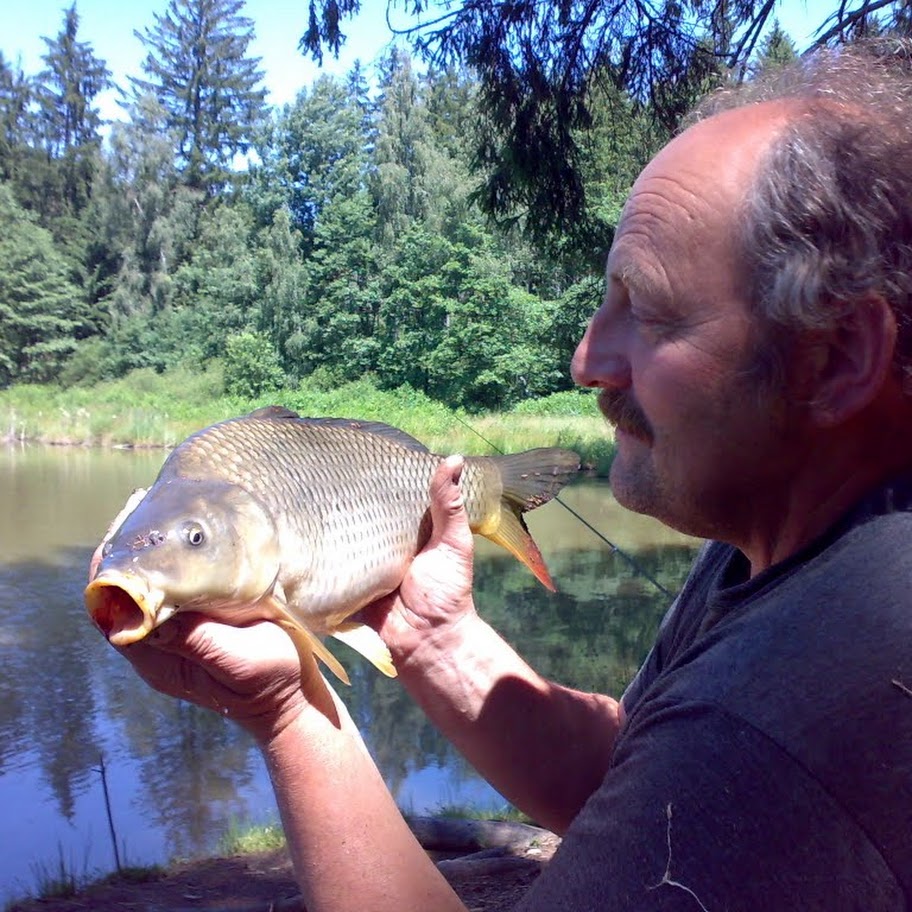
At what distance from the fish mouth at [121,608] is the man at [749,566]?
0.16 ft

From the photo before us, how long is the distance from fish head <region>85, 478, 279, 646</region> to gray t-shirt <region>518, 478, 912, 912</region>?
61 cm

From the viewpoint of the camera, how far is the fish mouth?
4.14 ft

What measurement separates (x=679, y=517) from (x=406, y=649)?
657 millimetres

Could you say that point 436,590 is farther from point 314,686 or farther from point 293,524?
point 314,686

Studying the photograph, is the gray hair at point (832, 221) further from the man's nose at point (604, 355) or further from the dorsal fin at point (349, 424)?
the dorsal fin at point (349, 424)

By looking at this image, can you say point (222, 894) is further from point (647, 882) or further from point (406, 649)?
point (647, 882)

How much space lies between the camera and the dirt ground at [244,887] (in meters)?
3.53

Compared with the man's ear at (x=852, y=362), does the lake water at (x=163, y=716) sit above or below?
below

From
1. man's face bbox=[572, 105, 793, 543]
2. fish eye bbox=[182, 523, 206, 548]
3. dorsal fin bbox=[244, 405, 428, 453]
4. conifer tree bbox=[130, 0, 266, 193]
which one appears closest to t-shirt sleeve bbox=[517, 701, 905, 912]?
man's face bbox=[572, 105, 793, 543]

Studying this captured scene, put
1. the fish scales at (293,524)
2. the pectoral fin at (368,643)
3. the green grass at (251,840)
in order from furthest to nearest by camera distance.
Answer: the green grass at (251,840)
the pectoral fin at (368,643)
the fish scales at (293,524)

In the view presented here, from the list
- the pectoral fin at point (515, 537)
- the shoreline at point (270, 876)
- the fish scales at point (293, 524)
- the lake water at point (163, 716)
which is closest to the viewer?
the fish scales at point (293, 524)

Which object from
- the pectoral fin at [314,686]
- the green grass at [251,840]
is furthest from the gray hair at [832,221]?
the green grass at [251,840]

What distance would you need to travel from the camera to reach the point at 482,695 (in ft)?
5.48

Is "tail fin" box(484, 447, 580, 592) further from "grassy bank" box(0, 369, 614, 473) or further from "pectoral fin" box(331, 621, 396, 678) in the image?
"grassy bank" box(0, 369, 614, 473)
